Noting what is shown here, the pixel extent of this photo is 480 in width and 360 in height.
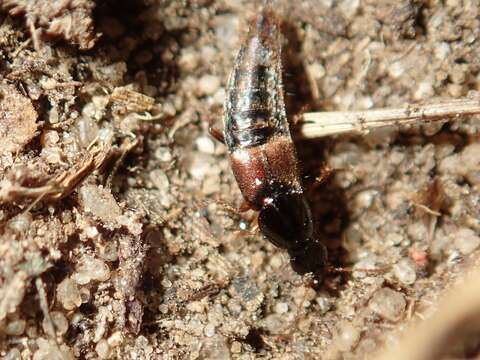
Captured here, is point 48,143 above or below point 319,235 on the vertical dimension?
above

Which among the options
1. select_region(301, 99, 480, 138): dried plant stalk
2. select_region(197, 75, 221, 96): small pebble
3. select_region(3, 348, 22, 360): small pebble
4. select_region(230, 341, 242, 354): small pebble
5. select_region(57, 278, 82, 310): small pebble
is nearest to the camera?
select_region(3, 348, 22, 360): small pebble

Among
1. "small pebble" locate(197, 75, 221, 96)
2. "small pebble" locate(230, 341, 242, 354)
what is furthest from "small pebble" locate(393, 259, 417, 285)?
"small pebble" locate(197, 75, 221, 96)

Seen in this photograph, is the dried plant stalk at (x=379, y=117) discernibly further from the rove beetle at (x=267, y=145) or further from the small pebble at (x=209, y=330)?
the small pebble at (x=209, y=330)

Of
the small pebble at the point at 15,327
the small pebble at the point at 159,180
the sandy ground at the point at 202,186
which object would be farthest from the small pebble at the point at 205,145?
the small pebble at the point at 15,327

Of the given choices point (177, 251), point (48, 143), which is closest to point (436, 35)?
point (177, 251)

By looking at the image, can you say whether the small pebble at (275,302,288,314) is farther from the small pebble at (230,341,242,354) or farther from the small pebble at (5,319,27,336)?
the small pebble at (5,319,27,336)

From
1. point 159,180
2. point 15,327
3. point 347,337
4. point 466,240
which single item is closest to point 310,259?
point 347,337

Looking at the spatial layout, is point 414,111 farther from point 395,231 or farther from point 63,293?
point 63,293
